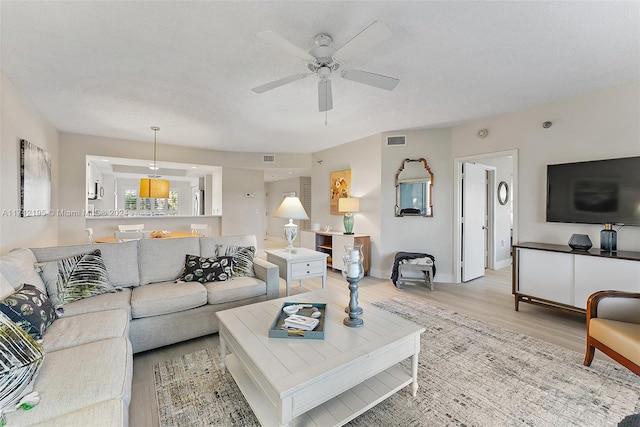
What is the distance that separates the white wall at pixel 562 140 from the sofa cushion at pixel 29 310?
488cm

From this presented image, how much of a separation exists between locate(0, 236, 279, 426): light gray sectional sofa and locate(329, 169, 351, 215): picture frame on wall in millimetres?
2745

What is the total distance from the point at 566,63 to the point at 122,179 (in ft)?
34.4

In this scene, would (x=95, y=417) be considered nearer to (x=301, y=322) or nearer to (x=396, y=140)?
(x=301, y=322)

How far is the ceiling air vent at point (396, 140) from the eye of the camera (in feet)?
15.7

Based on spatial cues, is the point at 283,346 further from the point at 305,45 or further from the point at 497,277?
the point at 497,277

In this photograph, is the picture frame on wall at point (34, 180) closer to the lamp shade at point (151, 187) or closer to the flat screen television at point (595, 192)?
the lamp shade at point (151, 187)

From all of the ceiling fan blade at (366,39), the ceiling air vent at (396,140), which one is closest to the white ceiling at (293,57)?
the ceiling fan blade at (366,39)

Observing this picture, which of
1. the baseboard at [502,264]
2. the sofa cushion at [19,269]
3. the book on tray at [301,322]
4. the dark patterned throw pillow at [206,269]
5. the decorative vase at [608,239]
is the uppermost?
the decorative vase at [608,239]

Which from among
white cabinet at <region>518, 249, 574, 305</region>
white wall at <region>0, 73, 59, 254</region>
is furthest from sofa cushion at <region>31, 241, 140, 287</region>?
white cabinet at <region>518, 249, 574, 305</region>

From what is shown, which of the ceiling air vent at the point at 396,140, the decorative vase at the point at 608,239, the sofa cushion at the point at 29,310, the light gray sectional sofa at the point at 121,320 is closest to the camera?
the light gray sectional sofa at the point at 121,320

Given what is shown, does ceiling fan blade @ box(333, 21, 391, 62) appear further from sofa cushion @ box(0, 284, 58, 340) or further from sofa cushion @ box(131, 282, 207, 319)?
sofa cushion @ box(0, 284, 58, 340)

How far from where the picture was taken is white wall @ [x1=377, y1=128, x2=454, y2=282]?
4.55 m

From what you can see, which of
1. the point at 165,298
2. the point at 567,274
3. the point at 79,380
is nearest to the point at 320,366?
the point at 79,380

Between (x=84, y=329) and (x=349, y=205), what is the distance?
13.5 ft
